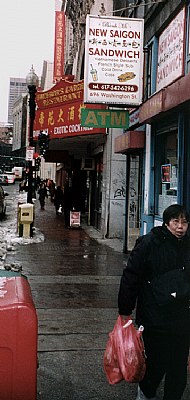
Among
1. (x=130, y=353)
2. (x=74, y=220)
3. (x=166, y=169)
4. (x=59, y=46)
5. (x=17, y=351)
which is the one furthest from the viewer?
(x=59, y=46)

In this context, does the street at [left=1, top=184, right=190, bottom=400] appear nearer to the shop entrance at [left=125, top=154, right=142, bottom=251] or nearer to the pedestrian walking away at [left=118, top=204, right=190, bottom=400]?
the pedestrian walking away at [left=118, top=204, right=190, bottom=400]

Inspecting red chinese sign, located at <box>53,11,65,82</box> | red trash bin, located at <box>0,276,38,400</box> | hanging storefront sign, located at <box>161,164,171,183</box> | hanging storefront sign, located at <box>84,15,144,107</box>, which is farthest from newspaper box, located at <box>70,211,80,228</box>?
red chinese sign, located at <box>53,11,65,82</box>

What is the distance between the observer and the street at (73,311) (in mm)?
4859

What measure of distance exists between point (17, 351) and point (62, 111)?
16.2 metres

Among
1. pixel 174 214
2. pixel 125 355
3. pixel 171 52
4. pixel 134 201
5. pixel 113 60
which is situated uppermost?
pixel 171 52

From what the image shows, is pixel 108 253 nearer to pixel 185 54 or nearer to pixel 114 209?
pixel 114 209

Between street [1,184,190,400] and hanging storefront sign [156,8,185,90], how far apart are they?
13.8 ft

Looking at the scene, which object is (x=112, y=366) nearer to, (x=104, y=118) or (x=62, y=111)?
(x=104, y=118)

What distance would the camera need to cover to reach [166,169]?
10.5 meters

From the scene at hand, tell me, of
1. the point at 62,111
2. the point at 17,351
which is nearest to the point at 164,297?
the point at 17,351

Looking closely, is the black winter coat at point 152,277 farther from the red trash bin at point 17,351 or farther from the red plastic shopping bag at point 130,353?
the red trash bin at point 17,351

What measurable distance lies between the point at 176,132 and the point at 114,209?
24.3ft

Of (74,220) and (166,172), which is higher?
(166,172)

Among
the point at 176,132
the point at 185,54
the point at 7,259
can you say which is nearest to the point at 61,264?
the point at 7,259
